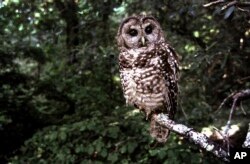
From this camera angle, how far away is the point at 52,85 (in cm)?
576

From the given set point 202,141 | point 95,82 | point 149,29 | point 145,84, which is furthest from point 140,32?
point 95,82

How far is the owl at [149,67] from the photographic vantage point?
3639 mm

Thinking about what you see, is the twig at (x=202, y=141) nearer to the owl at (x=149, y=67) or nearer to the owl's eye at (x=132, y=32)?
the owl at (x=149, y=67)

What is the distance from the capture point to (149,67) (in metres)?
3.64

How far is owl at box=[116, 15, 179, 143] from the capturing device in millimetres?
3639

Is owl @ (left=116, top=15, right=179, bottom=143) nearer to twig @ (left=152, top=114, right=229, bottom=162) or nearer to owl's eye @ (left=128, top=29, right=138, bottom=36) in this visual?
owl's eye @ (left=128, top=29, right=138, bottom=36)

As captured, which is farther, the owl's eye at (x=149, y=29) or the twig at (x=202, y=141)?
the owl's eye at (x=149, y=29)

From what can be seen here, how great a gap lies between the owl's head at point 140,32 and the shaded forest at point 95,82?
70 cm

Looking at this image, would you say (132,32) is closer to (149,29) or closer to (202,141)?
(149,29)

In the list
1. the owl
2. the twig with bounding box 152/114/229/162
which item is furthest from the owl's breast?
the twig with bounding box 152/114/229/162

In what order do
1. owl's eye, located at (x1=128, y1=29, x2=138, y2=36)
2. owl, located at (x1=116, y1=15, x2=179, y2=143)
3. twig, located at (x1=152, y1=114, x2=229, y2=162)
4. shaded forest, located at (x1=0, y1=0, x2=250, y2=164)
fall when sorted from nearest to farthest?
twig, located at (x1=152, y1=114, x2=229, y2=162) < owl, located at (x1=116, y1=15, x2=179, y2=143) < owl's eye, located at (x1=128, y1=29, x2=138, y2=36) < shaded forest, located at (x1=0, y1=0, x2=250, y2=164)

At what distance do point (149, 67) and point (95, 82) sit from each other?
2450mm

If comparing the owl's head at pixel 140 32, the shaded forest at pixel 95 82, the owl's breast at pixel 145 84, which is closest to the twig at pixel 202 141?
the owl's breast at pixel 145 84

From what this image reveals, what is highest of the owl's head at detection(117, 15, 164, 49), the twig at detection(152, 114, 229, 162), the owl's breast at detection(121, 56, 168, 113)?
the owl's head at detection(117, 15, 164, 49)
